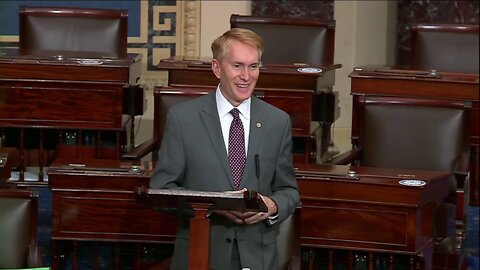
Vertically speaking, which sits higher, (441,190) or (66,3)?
(66,3)

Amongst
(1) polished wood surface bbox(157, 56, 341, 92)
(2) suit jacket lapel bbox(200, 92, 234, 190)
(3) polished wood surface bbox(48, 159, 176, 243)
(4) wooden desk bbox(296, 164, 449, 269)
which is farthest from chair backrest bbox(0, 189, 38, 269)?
(1) polished wood surface bbox(157, 56, 341, 92)

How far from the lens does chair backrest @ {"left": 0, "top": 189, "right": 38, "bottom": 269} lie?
417 cm

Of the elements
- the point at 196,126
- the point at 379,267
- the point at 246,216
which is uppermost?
the point at 196,126

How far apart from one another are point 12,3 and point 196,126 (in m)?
4.03

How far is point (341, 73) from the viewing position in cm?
823

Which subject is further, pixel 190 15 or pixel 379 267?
pixel 190 15

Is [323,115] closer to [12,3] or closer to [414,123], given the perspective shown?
[414,123]

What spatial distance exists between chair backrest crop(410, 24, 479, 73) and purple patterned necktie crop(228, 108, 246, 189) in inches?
125

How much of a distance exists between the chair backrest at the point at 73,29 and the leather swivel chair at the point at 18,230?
2620 millimetres

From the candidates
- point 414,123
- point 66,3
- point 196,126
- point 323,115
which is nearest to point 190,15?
Answer: point 66,3

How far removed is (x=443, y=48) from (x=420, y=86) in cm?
83

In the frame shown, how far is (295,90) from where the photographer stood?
600 cm

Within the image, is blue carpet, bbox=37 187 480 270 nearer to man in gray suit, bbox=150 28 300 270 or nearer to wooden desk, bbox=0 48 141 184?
wooden desk, bbox=0 48 141 184

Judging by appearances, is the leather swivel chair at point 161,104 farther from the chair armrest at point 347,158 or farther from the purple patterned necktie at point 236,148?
the purple patterned necktie at point 236,148
